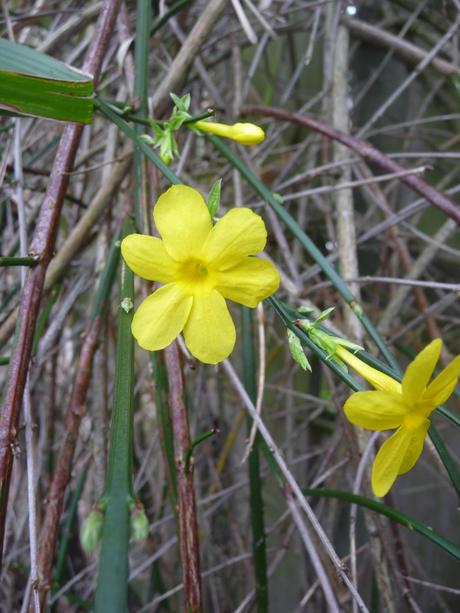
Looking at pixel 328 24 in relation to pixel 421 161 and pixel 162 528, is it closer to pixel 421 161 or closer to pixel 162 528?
pixel 421 161

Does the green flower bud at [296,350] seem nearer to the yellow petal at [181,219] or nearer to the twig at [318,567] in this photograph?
the yellow petal at [181,219]

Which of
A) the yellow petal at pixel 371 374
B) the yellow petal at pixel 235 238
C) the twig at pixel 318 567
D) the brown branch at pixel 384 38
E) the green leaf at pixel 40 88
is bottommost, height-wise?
the twig at pixel 318 567

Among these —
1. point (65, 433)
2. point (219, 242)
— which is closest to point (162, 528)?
point (65, 433)

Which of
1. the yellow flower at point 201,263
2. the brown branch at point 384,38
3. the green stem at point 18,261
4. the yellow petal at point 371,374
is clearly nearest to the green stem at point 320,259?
the yellow petal at point 371,374

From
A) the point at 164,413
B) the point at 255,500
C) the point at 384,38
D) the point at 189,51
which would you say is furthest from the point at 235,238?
the point at 384,38

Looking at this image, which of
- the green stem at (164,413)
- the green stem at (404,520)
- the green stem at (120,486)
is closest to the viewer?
the green stem at (120,486)
